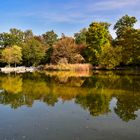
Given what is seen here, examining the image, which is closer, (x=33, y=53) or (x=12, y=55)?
(x=12, y=55)

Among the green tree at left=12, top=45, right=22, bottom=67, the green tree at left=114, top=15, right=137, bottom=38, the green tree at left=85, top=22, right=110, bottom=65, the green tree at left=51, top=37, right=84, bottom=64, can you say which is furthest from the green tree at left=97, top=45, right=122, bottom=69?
the green tree at left=12, top=45, right=22, bottom=67

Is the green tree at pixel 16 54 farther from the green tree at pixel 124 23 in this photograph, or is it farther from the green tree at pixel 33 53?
the green tree at pixel 124 23

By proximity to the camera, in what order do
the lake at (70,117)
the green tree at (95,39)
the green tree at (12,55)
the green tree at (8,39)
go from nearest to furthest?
the lake at (70,117) < the green tree at (95,39) < the green tree at (12,55) < the green tree at (8,39)

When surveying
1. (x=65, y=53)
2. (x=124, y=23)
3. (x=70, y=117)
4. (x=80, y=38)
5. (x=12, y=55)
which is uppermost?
(x=124, y=23)

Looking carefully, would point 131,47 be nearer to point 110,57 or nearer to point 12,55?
point 110,57

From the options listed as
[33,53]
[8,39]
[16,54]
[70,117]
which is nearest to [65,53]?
[33,53]

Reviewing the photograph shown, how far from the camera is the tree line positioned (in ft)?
162

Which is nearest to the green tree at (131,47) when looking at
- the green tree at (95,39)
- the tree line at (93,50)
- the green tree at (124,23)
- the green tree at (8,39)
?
the tree line at (93,50)

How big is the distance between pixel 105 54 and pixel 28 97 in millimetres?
33340

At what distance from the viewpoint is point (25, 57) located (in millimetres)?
61938

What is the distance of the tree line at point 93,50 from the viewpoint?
49250 millimetres

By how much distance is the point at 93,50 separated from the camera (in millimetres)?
51656

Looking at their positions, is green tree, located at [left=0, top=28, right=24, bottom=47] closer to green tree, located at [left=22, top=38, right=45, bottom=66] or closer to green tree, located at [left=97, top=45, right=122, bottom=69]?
green tree, located at [left=22, top=38, right=45, bottom=66]

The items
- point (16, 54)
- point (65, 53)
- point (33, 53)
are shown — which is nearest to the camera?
point (65, 53)
